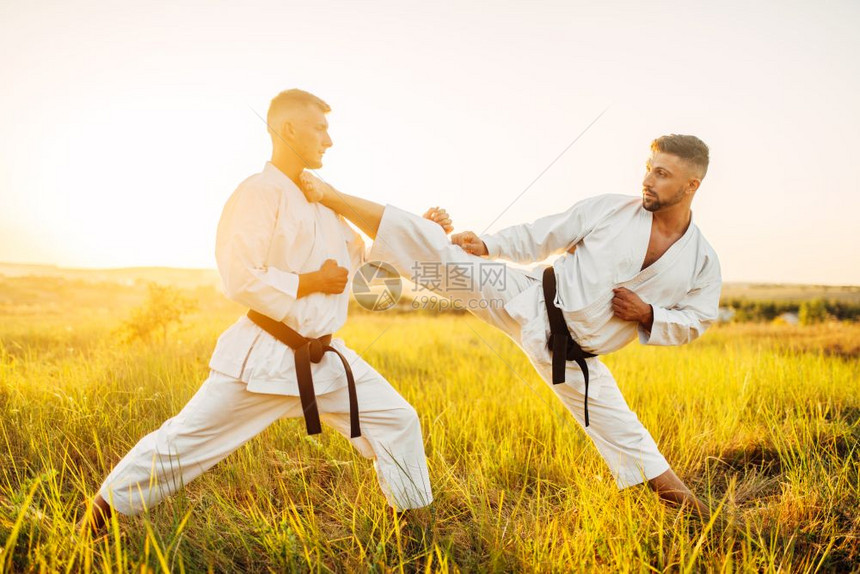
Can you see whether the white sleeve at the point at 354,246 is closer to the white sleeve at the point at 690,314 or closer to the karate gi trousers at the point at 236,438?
the karate gi trousers at the point at 236,438

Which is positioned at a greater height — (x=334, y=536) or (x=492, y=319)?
(x=492, y=319)

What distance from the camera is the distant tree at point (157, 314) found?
6.83 metres

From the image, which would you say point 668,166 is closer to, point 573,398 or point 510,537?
point 573,398

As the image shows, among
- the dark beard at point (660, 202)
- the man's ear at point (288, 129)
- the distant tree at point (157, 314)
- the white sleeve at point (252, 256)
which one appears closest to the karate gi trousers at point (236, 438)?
the white sleeve at point (252, 256)

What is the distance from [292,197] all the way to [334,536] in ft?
5.52

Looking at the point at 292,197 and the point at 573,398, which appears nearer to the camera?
the point at 292,197

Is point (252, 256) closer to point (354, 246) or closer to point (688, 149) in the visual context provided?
point (354, 246)

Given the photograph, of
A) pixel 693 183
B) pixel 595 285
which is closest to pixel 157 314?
pixel 595 285

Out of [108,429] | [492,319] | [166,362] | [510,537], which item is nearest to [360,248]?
[492,319]

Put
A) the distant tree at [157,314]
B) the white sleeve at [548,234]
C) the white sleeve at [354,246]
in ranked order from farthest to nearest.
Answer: the distant tree at [157,314], the white sleeve at [548,234], the white sleeve at [354,246]

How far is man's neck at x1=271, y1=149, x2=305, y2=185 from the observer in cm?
254

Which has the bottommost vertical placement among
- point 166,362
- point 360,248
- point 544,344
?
point 166,362

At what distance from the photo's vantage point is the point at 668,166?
2914mm

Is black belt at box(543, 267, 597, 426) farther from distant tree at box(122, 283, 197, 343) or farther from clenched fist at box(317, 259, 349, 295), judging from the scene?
distant tree at box(122, 283, 197, 343)
